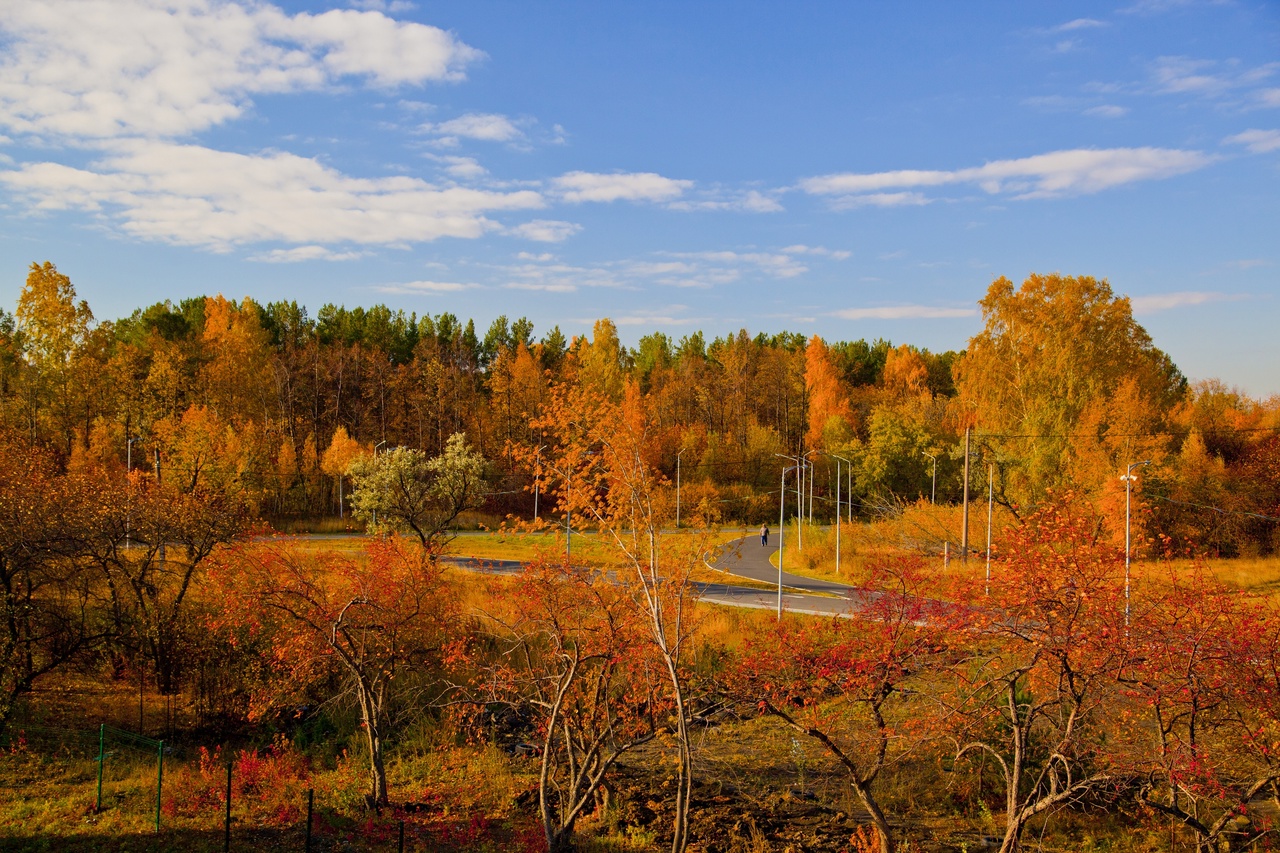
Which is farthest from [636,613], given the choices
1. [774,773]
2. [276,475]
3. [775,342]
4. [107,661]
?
[775,342]

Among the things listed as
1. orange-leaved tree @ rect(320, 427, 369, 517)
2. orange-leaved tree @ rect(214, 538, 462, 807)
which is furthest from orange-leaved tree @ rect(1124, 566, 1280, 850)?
orange-leaved tree @ rect(320, 427, 369, 517)

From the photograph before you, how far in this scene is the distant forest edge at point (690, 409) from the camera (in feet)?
131

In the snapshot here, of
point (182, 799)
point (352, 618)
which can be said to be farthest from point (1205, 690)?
point (182, 799)

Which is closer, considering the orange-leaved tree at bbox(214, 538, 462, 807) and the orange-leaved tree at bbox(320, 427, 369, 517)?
the orange-leaved tree at bbox(214, 538, 462, 807)

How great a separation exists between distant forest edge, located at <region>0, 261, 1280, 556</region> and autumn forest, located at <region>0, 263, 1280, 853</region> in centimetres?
37

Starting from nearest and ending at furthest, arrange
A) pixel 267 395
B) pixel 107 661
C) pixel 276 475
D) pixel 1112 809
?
pixel 1112 809 → pixel 107 661 → pixel 276 475 → pixel 267 395

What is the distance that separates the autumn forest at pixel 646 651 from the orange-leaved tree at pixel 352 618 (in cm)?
14

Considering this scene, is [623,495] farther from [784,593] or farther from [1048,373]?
[1048,373]

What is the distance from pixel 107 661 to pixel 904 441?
53214 mm

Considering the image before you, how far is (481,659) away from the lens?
74.1 feet

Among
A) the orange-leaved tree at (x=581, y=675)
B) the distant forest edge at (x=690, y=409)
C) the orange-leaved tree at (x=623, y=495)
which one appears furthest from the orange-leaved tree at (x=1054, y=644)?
the distant forest edge at (x=690, y=409)

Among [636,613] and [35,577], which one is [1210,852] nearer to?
[636,613]

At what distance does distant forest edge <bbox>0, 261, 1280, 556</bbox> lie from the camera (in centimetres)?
3991

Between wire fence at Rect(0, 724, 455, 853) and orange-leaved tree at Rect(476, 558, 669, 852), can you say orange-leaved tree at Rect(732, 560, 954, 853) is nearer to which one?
orange-leaved tree at Rect(476, 558, 669, 852)
